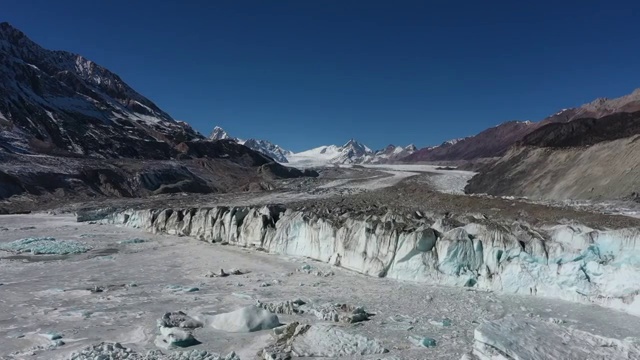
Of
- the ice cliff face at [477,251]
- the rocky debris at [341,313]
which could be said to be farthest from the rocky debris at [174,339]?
the ice cliff face at [477,251]

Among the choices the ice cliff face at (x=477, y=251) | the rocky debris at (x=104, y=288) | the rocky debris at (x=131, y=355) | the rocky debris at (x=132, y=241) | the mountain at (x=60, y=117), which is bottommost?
the rocky debris at (x=131, y=355)

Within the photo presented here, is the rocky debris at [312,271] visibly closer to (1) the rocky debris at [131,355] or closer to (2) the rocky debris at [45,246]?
(1) the rocky debris at [131,355]

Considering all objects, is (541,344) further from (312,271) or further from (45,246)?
(45,246)

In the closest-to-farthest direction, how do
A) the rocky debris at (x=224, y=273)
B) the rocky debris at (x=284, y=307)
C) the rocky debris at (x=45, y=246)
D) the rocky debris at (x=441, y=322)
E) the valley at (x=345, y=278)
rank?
the valley at (x=345, y=278) → the rocky debris at (x=441, y=322) → the rocky debris at (x=284, y=307) → the rocky debris at (x=224, y=273) → the rocky debris at (x=45, y=246)

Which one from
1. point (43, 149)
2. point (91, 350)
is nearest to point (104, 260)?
point (91, 350)

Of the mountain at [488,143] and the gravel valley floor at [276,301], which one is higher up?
the mountain at [488,143]

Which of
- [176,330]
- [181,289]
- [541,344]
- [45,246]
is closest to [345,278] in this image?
[181,289]

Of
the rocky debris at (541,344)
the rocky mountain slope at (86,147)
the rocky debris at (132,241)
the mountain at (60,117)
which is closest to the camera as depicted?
the rocky debris at (541,344)

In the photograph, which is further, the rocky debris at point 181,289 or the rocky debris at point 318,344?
the rocky debris at point 181,289
